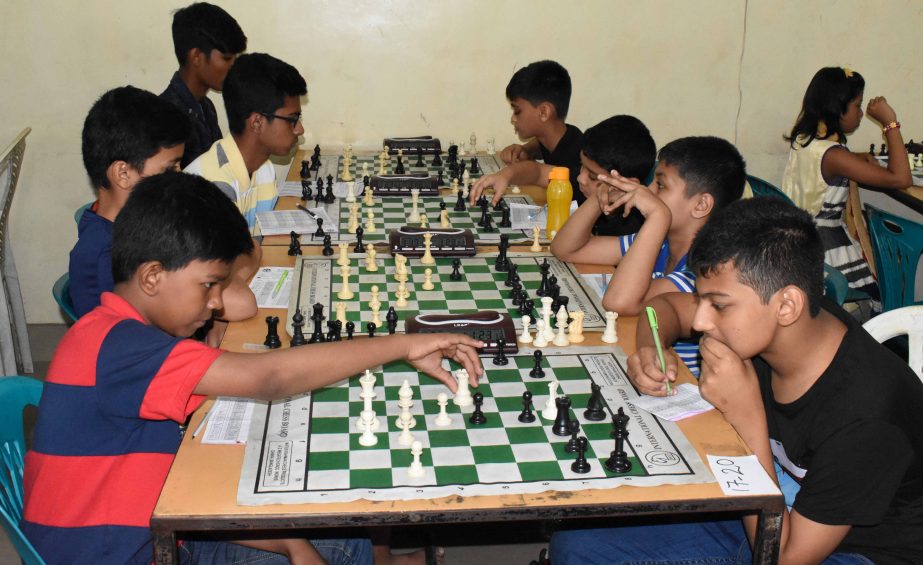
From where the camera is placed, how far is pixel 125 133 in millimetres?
2934

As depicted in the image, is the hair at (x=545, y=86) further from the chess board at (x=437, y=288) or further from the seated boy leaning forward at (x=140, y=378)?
the seated boy leaning forward at (x=140, y=378)

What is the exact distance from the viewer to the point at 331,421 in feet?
6.86

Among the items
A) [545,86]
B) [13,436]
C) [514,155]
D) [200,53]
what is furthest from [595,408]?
[200,53]

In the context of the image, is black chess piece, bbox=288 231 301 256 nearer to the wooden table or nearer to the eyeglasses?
the eyeglasses

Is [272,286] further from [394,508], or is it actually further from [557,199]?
[394,508]

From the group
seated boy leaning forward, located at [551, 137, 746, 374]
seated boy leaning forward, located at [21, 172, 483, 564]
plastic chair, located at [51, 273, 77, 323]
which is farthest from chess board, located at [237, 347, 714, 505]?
plastic chair, located at [51, 273, 77, 323]

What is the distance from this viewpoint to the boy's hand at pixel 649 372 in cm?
222

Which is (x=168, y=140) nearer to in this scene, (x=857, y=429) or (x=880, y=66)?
(x=857, y=429)

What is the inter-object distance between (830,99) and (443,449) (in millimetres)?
3536

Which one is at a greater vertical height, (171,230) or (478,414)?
(171,230)

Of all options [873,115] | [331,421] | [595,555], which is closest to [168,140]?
[331,421]

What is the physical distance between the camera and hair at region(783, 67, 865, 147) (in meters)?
4.61

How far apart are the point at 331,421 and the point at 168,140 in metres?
1.39

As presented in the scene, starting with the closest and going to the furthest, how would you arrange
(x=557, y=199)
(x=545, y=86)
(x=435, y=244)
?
(x=435, y=244) → (x=557, y=199) → (x=545, y=86)
